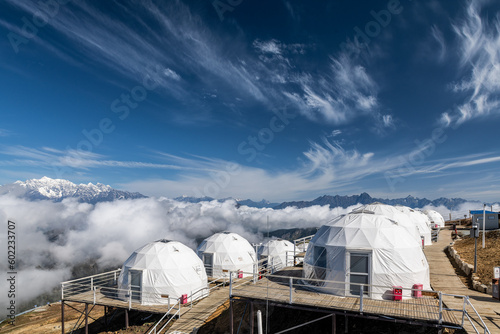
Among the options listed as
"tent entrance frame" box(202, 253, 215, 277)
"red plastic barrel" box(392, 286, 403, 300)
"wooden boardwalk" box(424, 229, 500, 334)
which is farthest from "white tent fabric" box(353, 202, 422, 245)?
"tent entrance frame" box(202, 253, 215, 277)

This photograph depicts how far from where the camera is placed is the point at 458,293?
16500 mm

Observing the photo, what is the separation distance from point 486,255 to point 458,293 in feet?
33.5

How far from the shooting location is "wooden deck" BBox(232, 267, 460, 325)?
1173 centimetres

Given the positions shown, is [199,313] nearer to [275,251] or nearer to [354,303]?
[354,303]

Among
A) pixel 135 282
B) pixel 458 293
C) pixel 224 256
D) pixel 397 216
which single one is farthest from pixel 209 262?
pixel 458 293

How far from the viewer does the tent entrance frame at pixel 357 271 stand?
47.0 feet

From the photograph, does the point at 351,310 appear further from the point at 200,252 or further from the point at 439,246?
the point at 439,246

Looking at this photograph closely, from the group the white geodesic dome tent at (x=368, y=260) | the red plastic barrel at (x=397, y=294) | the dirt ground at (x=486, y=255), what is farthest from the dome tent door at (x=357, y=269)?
the dirt ground at (x=486, y=255)

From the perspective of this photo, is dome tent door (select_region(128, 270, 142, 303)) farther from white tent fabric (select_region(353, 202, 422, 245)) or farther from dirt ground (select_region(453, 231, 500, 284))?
dirt ground (select_region(453, 231, 500, 284))

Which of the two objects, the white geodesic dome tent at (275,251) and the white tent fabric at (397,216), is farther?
the white geodesic dome tent at (275,251)

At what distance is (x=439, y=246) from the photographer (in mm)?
34031

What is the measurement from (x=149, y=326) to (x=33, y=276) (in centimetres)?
19230

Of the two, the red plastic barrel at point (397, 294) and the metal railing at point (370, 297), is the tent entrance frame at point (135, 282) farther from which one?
the red plastic barrel at point (397, 294)

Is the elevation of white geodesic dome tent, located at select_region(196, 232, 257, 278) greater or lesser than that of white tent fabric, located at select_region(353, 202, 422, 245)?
lesser
